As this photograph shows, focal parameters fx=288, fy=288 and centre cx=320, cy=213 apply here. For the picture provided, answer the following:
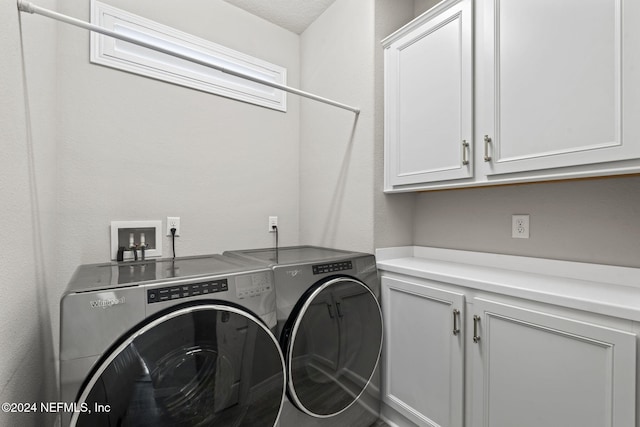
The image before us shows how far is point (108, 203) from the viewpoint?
162 centimetres

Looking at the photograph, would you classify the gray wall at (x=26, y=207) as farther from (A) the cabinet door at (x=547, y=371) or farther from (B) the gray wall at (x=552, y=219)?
(B) the gray wall at (x=552, y=219)

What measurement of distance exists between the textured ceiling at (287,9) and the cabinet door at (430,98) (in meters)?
0.79

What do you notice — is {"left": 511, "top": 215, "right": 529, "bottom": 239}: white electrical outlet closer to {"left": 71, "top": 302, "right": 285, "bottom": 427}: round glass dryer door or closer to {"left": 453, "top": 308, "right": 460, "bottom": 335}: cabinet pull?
{"left": 453, "top": 308, "right": 460, "bottom": 335}: cabinet pull

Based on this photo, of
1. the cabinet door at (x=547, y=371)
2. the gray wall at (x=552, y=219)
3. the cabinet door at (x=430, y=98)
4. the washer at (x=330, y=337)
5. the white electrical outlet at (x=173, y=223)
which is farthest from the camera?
the white electrical outlet at (x=173, y=223)

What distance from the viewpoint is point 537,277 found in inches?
52.7

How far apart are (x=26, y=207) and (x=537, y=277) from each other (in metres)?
2.07

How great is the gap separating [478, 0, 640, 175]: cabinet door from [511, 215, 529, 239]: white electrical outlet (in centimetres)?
37

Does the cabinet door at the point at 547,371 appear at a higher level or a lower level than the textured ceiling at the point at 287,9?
lower

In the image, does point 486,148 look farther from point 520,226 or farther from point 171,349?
point 171,349

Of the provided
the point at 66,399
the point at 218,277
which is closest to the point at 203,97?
the point at 218,277

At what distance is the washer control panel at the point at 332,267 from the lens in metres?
1.45

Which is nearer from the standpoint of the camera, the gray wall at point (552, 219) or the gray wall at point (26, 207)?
the gray wall at point (26, 207)

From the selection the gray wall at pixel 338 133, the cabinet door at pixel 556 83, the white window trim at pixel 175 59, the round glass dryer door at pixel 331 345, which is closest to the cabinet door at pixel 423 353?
the round glass dryer door at pixel 331 345

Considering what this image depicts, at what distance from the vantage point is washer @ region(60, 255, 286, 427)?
2.85 feet
